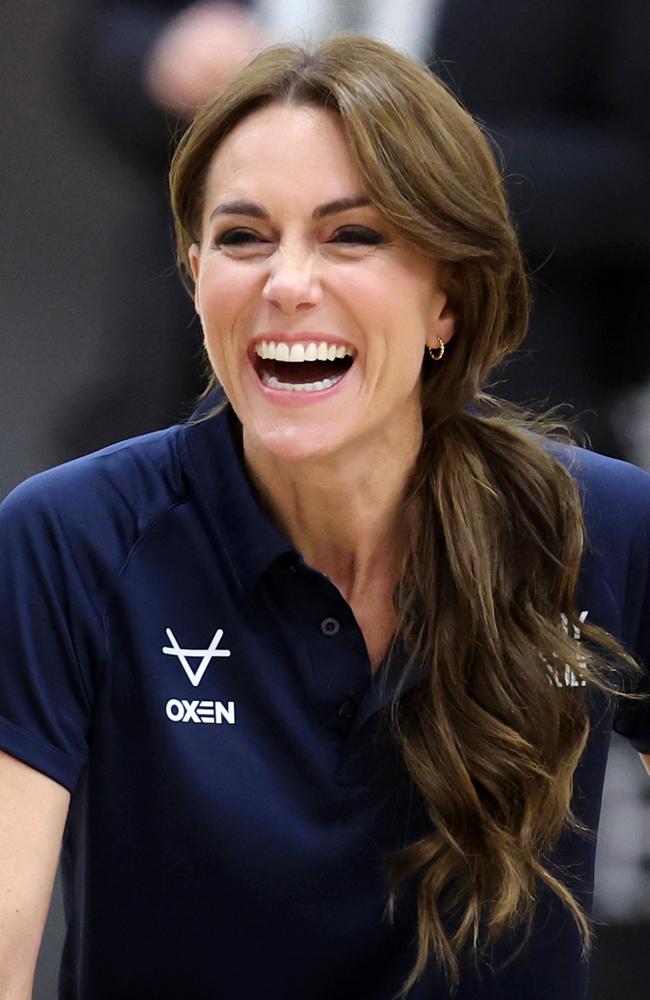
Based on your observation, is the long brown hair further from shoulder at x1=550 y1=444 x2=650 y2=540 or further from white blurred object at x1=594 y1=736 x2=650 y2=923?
white blurred object at x1=594 y1=736 x2=650 y2=923

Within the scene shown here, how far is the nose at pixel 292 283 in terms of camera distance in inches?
45.6

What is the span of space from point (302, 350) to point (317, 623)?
247 millimetres

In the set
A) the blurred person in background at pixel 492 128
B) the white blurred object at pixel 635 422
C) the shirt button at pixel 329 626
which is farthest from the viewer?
the white blurred object at pixel 635 422

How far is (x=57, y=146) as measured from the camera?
172cm

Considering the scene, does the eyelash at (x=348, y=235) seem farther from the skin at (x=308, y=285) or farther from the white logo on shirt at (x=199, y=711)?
the white logo on shirt at (x=199, y=711)

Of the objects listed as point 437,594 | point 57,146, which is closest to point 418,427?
point 437,594

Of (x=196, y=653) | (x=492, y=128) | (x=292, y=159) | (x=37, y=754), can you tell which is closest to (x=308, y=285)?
(x=292, y=159)

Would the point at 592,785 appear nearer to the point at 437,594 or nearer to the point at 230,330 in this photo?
the point at 437,594

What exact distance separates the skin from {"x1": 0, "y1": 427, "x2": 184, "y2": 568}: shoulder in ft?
0.38

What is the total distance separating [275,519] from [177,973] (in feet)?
1.35

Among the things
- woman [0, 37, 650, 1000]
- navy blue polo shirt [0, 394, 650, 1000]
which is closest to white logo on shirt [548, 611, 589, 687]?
woman [0, 37, 650, 1000]

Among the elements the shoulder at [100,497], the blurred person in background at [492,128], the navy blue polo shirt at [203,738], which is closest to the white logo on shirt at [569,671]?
the navy blue polo shirt at [203,738]

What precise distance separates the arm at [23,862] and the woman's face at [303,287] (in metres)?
0.34

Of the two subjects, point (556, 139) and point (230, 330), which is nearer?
point (230, 330)
